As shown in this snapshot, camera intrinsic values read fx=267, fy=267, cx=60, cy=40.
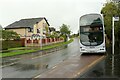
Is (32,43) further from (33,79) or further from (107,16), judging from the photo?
(33,79)

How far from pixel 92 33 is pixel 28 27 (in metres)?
49.4

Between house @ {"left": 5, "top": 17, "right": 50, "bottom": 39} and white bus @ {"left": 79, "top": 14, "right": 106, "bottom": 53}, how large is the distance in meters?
45.0

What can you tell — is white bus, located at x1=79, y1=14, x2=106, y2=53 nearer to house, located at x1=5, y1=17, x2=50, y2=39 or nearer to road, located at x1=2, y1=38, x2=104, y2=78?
road, located at x1=2, y1=38, x2=104, y2=78

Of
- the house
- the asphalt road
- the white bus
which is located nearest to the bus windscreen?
the white bus

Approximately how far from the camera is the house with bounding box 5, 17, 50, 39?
7494 centimetres

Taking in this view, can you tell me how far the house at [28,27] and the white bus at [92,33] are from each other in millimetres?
45037

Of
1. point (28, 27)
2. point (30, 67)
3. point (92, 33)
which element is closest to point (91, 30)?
point (92, 33)

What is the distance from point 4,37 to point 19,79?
34261 millimetres

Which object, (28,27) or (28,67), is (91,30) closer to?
(28,67)

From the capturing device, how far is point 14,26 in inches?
3081

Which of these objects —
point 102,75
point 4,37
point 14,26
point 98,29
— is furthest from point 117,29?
point 14,26

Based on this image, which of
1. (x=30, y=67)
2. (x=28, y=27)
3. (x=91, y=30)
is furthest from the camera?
(x=28, y=27)

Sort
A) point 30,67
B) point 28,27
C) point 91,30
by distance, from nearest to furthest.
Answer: point 30,67
point 91,30
point 28,27

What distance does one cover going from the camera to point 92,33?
2695cm
